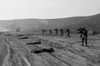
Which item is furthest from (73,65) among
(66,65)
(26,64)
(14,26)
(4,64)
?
(14,26)

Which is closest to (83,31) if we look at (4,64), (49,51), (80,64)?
(49,51)

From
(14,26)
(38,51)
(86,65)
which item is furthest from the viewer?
(14,26)

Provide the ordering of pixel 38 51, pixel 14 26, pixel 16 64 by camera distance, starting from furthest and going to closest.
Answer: pixel 14 26 < pixel 38 51 < pixel 16 64

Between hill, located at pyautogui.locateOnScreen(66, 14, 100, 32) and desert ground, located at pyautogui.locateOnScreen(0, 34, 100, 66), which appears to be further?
hill, located at pyautogui.locateOnScreen(66, 14, 100, 32)

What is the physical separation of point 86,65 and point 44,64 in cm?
509

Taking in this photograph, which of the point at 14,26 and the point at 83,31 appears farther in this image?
the point at 14,26

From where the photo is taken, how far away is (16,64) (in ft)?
66.4

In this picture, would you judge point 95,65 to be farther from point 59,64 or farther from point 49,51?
point 49,51

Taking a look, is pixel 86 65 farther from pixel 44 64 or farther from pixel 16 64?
pixel 16 64

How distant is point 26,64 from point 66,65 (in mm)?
4969

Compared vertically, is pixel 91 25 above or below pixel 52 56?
below

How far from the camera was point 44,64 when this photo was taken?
65.6 feet

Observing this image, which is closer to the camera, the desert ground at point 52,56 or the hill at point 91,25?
the desert ground at point 52,56

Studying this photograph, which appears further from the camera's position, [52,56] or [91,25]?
[91,25]
